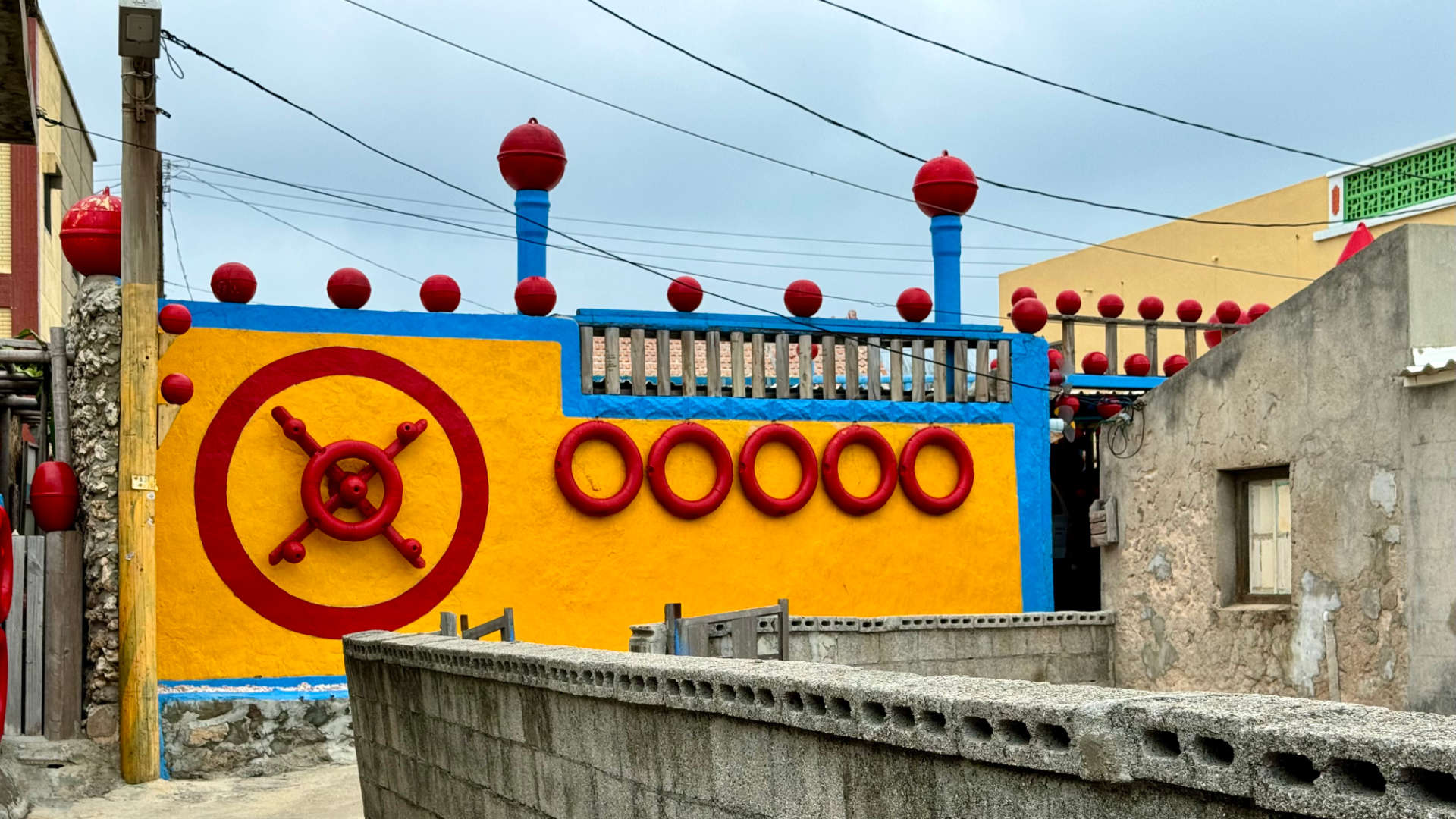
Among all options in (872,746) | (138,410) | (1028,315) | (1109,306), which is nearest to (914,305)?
(1028,315)

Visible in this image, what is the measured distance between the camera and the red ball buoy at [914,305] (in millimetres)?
16109

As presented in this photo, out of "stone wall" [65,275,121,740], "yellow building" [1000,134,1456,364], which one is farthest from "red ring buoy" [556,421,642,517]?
"yellow building" [1000,134,1456,364]

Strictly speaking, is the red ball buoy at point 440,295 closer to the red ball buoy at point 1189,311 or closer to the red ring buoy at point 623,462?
the red ring buoy at point 623,462

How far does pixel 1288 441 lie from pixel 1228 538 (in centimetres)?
122

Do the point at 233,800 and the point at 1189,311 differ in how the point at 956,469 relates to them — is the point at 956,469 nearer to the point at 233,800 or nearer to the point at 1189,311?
the point at 1189,311

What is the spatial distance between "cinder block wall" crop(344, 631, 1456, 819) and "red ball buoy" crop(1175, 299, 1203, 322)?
1181 centimetres

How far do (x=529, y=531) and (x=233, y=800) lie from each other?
136 inches

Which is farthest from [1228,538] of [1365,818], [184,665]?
[1365,818]

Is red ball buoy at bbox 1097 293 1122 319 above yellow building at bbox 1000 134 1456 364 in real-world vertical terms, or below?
below

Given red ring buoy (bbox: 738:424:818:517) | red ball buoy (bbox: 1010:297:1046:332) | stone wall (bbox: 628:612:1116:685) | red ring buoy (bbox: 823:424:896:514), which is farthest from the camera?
red ball buoy (bbox: 1010:297:1046:332)

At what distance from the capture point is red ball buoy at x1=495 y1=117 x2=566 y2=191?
15.1 meters

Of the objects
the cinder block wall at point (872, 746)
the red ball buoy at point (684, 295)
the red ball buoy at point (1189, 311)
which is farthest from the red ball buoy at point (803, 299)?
the cinder block wall at point (872, 746)

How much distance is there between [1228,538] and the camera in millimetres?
13188

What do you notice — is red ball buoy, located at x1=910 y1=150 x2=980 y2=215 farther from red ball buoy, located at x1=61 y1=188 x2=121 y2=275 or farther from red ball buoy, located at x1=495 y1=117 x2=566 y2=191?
red ball buoy, located at x1=61 y1=188 x2=121 y2=275
